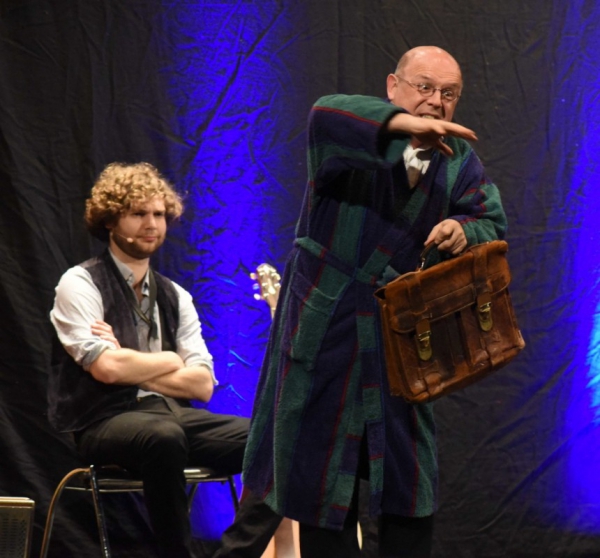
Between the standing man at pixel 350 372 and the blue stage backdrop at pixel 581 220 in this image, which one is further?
the blue stage backdrop at pixel 581 220

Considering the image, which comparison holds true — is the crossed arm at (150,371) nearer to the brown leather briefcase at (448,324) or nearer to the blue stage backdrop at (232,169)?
the blue stage backdrop at (232,169)

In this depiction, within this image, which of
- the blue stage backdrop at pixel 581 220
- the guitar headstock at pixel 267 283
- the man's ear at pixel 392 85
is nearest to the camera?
the man's ear at pixel 392 85

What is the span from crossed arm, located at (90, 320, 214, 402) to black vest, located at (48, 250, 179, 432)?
2.4 inches

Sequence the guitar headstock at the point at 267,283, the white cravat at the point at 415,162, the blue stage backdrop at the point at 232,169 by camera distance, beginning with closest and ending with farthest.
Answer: the white cravat at the point at 415,162 < the guitar headstock at the point at 267,283 < the blue stage backdrop at the point at 232,169

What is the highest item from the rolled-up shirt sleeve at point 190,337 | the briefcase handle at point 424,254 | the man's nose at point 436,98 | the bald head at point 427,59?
the bald head at point 427,59

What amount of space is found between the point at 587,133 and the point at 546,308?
0.76 meters

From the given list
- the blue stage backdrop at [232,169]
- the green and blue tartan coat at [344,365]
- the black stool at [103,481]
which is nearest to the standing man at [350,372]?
the green and blue tartan coat at [344,365]

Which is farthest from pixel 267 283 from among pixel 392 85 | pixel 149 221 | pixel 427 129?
pixel 427 129

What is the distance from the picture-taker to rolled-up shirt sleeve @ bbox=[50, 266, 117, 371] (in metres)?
3.19

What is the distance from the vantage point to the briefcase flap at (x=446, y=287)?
193 centimetres

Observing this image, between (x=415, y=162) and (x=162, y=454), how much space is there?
1465mm

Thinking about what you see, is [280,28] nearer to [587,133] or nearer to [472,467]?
[587,133]

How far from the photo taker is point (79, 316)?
3.25 meters

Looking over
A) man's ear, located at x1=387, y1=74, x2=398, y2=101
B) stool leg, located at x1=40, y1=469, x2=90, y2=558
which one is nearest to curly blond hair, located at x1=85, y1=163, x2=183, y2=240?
stool leg, located at x1=40, y1=469, x2=90, y2=558
